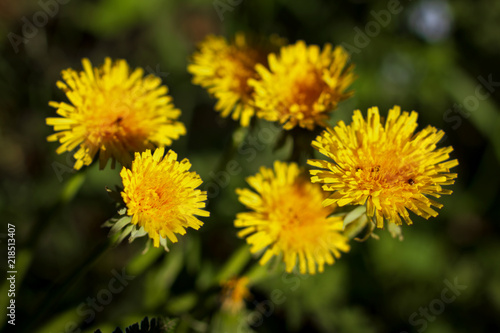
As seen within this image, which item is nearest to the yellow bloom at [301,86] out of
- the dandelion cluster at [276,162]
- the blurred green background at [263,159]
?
the dandelion cluster at [276,162]

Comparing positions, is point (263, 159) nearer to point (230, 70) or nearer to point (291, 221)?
point (230, 70)

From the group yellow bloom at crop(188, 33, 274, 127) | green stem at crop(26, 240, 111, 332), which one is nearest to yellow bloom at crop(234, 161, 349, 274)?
yellow bloom at crop(188, 33, 274, 127)

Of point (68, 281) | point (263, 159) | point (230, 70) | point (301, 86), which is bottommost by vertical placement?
point (68, 281)

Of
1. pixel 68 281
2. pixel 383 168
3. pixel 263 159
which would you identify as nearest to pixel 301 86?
pixel 383 168

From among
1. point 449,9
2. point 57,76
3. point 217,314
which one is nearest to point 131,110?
point 217,314

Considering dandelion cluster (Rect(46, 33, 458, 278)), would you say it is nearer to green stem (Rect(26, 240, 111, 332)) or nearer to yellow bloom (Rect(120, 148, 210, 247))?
yellow bloom (Rect(120, 148, 210, 247))

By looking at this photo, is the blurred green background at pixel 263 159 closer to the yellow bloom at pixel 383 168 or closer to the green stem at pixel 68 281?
the green stem at pixel 68 281

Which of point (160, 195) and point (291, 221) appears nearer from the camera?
point (160, 195)
